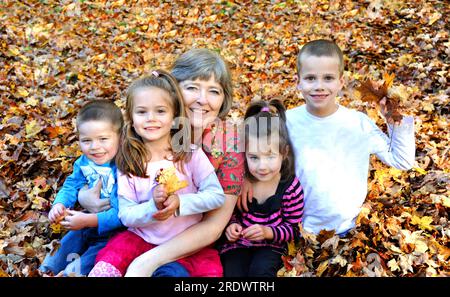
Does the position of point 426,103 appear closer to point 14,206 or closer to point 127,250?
point 127,250

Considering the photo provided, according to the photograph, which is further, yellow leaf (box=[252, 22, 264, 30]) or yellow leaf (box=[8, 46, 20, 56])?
yellow leaf (box=[252, 22, 264, 30])

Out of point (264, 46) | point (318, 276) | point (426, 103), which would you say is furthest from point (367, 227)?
point (264, 46)

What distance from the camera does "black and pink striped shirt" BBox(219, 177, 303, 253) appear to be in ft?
11.1

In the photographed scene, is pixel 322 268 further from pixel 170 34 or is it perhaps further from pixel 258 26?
pixel 170 34

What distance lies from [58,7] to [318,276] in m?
11.1

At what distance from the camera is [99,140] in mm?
3443

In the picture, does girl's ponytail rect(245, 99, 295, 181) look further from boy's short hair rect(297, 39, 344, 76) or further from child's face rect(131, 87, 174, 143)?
child's face rect(131, 87, 174, 143)

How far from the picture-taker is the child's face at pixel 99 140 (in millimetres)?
3432

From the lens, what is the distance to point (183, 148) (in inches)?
127

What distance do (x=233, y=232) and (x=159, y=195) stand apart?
0.73 m

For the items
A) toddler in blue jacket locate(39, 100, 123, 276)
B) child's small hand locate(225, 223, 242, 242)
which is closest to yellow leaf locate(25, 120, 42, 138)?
toddler in blue jacket locate(39, 100, 123, 276)

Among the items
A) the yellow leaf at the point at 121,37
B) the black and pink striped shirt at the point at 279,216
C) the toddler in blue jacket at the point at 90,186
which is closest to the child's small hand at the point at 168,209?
the toddler in blue jacket at the point at 90,186

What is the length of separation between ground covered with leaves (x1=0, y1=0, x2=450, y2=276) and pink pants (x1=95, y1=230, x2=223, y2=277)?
21.1 inches

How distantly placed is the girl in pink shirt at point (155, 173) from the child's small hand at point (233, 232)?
0.20 m
